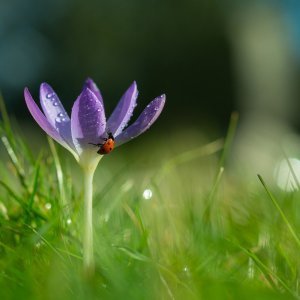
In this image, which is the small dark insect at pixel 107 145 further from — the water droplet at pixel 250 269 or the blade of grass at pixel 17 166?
the blade of grass at pixel 17 166

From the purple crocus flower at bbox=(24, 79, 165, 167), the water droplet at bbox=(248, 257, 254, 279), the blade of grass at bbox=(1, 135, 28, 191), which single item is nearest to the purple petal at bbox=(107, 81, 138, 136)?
the purple crocus flower at bbox=(24, 79, 165, 167)

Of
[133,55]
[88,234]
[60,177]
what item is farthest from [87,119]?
[133,55]

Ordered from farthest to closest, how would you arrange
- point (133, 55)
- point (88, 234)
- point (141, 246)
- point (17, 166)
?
point (133, 55)
point (17, 166)
point (141, 246)
point (88, 234)

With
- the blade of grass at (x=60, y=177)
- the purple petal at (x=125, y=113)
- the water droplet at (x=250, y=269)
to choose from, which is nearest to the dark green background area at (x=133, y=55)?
the blade of grass at (x=60, y=177)

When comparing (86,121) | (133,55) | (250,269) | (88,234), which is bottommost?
(133,55)

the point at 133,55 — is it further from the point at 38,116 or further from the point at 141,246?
the point at 38,116

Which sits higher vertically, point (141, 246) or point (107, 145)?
point (107, 145)

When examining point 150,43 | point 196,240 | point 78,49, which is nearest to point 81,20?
point 78,49
